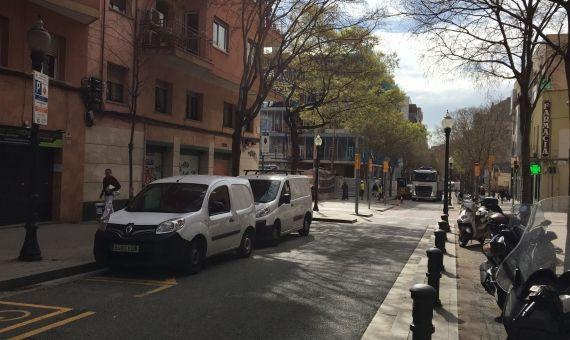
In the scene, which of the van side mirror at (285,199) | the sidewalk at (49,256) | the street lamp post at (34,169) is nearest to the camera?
the sidewalk at (49,256)

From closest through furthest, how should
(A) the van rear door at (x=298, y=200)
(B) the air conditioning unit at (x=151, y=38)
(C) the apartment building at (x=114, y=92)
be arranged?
1. (C) the apartment building at (x=114, y=92)
2. (A) the van rear door at (x=298, y=200)
3. (B) the air conditioning unit at (x=151, y=38)

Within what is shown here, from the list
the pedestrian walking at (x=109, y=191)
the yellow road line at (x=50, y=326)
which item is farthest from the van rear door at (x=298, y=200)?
the yellow road line at (x=50, y=326)

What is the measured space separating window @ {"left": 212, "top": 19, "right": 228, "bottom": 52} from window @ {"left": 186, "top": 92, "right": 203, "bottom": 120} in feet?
7.87

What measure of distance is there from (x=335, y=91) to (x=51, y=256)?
2156cm

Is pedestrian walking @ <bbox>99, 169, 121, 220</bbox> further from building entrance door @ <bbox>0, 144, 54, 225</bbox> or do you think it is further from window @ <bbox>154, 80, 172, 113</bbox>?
window @ <bbox>154, 80, 172, 113</bbox>

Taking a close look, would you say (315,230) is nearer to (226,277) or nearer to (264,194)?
(264,194)

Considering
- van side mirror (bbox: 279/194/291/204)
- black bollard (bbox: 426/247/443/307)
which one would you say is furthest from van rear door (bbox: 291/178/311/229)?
black bollard (bbox: 426/247/443/307)

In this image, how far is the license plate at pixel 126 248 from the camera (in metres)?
8.86

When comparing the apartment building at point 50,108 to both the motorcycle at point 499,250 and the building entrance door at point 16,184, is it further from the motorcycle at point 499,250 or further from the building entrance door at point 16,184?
the motorcycle at point 499,250

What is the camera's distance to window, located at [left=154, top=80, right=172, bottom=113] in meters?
21.0

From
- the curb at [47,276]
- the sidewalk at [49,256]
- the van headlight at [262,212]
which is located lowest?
the curb at [47,276]

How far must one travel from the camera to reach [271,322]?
21.2 ft

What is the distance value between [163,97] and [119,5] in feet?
13.4

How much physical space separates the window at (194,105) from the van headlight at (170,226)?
14614 mm
